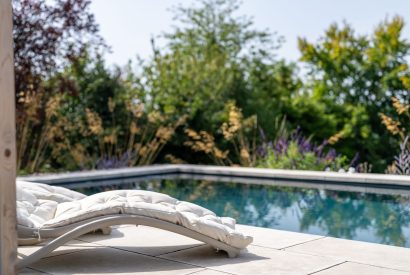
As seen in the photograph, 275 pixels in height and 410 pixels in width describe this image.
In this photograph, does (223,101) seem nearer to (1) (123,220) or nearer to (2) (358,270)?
(1) (123,220)

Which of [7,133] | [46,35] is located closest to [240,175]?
[46,35]

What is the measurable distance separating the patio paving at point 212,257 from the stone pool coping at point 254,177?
354 centimetres

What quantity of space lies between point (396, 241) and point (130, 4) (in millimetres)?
9823

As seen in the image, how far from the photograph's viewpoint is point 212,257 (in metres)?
3.82

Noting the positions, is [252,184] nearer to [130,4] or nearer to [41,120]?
[41,120]

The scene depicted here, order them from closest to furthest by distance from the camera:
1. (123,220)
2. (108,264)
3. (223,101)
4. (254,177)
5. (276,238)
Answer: (123,220), (108,264), (276,238), (254,177), (223,101)

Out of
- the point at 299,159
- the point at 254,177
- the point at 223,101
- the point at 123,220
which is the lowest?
the point at 254,177

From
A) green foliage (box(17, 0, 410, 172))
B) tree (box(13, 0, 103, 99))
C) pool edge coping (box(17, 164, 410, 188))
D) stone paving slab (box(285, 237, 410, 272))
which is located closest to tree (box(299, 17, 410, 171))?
green foliage (box(17, 0, 410, 172))

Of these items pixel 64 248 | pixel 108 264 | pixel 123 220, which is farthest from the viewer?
pixel 64 248

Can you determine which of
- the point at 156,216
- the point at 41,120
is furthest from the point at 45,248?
the point at 41,120

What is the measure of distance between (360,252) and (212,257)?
964mm

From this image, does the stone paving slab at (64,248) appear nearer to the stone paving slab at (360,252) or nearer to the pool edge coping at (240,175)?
the stone paving slab at (360,252)

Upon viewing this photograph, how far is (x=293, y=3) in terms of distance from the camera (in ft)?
47.7

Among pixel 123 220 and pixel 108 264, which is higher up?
pixel 123 220
